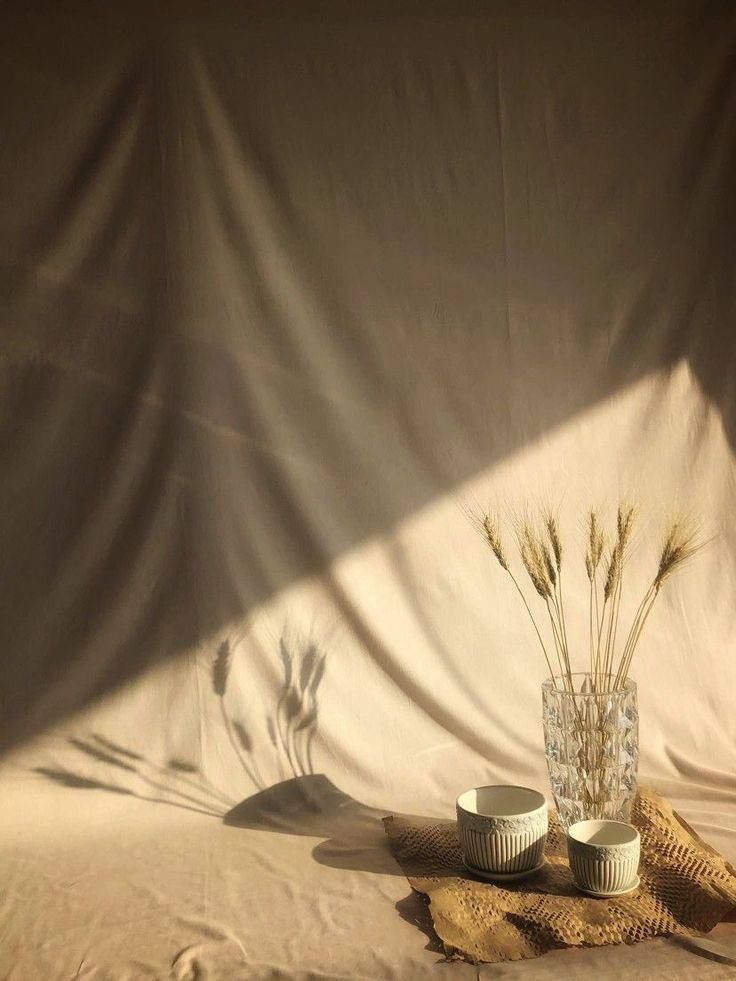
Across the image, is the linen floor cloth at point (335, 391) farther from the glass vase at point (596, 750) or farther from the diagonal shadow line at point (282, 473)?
the glass vase at point (596, 750)

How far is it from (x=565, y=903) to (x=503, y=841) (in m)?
0.15

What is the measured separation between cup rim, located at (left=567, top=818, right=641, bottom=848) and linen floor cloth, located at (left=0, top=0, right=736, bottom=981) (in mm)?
551

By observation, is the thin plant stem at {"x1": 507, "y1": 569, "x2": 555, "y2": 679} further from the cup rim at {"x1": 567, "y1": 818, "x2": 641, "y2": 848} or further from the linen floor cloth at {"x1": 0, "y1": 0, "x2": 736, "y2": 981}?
the cup rim at {"x1": 567, "y1": 818, "x2": 641, "y2": 848}

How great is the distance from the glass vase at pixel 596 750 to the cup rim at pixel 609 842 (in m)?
0.11

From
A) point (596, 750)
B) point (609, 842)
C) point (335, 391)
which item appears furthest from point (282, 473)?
point (609, 842)

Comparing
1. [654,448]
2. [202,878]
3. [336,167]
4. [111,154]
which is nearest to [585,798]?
[202,878]

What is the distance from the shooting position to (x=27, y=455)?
2520 millimetres

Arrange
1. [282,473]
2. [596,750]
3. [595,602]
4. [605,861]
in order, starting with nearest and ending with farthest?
[605,861] < [596,750] < [282,473] < [595,602]

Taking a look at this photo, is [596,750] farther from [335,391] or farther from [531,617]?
[335,391]

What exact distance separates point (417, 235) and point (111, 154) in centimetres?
76

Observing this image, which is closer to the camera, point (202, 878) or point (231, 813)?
point (202, 878)

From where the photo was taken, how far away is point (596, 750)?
2154mm

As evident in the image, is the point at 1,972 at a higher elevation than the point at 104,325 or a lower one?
lower

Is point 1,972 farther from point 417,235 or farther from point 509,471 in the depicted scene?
point 417,235
